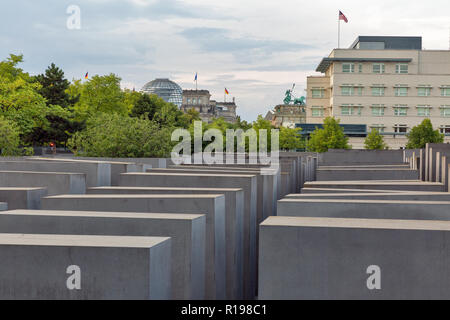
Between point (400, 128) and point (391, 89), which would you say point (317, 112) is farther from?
point (400, 128)

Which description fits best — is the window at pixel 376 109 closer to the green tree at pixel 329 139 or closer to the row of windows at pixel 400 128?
the row of windows at pixel 400 128

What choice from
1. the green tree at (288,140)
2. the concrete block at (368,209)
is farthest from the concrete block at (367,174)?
the green tree at (288,140)

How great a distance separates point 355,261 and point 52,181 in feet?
20.9

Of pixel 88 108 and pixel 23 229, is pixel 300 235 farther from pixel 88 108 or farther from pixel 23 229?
pixel 88 108

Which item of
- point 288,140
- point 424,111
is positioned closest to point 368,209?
point 288,140

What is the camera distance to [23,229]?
18.9 ft

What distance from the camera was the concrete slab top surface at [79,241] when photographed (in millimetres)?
4420

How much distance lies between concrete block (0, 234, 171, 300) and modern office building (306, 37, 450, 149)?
3717 inches

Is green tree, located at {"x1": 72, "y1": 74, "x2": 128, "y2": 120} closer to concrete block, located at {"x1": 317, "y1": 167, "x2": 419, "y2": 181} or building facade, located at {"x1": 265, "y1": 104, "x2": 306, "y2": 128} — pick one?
concrete block, located at {"x1": 317, "y1": 167, "x2": 419, "y2": 181}

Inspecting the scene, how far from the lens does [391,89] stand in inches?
3789

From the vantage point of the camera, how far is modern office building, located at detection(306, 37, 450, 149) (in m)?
95.1
